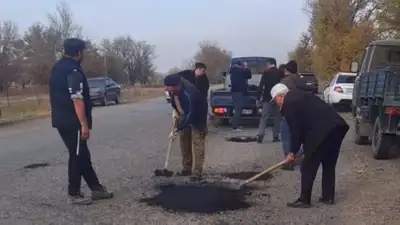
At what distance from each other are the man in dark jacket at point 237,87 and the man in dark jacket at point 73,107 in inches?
338

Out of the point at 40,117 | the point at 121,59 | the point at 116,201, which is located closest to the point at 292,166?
the point at 116,201

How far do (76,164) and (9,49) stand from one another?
74.3 metres

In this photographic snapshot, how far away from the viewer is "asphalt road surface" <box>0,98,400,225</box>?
6.54 metres

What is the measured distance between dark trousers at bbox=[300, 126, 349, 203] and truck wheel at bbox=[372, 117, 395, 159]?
11.5 feet

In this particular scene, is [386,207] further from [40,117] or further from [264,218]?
[40,117]

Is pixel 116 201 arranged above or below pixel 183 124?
below

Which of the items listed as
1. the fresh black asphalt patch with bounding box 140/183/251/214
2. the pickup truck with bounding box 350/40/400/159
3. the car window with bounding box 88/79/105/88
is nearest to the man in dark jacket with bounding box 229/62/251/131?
the pickup truck with bounding box 350/40/400/159

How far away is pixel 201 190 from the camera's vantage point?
7906 mm

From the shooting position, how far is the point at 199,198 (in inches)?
294

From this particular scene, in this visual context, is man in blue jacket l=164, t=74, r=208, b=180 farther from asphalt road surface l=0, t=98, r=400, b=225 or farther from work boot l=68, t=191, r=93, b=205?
work boot l=68, t=191, r=93, b=205

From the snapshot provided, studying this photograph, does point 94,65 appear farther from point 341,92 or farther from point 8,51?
point 341,92

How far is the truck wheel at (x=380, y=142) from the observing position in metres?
10.4

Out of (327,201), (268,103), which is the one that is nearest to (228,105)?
(268,103)

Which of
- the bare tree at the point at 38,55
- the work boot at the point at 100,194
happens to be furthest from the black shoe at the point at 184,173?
the bare tree at the point at 38,55
